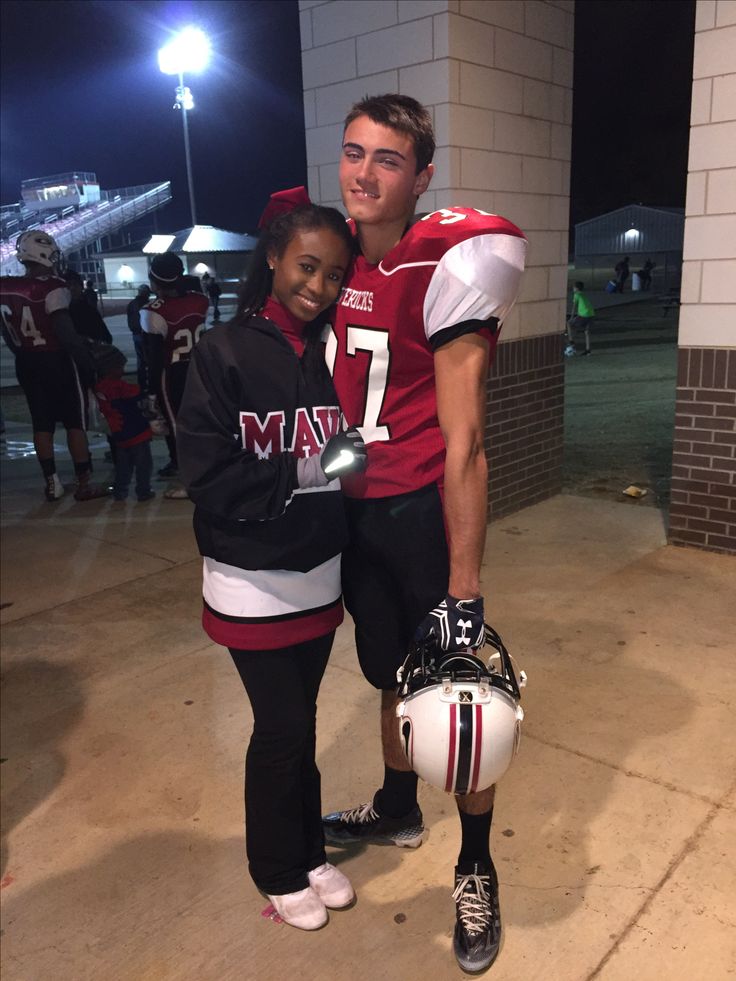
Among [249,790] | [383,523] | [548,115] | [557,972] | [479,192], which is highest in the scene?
[548,115]

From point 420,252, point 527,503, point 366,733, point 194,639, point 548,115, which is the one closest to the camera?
point 420,252

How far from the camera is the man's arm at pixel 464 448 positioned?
1852mm

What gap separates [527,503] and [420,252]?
4.43 meters

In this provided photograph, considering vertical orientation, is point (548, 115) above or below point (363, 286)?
above

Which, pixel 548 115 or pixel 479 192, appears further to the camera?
pixel 548 115

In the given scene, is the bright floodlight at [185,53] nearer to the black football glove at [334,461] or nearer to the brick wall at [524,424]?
the brick wall at [524,424]

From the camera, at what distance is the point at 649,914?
2.24 m

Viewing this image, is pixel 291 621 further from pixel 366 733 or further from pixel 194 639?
pixel 194 639

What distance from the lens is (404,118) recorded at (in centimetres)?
197

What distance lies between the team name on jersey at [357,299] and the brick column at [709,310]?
134 inches

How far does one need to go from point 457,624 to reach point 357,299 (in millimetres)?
825

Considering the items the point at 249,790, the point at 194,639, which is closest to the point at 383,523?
the point at 249,790

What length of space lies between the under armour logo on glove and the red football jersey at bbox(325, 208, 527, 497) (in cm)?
34

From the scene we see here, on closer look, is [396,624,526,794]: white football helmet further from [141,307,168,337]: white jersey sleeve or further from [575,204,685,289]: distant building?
[575,204,685,289]: distant building
